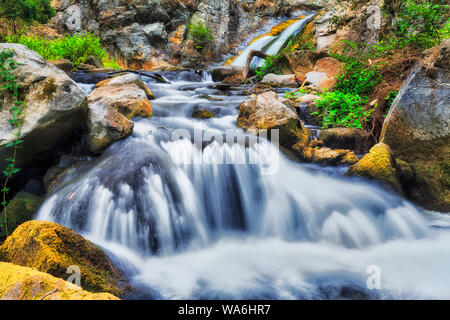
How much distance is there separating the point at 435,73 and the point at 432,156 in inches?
49.0

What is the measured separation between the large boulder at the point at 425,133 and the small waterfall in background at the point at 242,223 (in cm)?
35

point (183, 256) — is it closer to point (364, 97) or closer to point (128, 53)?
point (364, 97)

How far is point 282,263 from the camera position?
103 inches

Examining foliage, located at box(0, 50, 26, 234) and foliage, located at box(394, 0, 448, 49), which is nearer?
foliage, located at box(0, 50, 26, 234)

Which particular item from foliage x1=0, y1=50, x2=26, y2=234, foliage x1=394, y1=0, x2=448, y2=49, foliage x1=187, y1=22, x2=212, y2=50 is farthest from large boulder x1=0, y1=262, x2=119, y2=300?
foliage x1=187, y1=22, x2=212, y2=50

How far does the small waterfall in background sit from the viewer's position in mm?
2287

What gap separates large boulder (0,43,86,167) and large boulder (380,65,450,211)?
4.82 meters

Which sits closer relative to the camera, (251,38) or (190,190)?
(190,190)

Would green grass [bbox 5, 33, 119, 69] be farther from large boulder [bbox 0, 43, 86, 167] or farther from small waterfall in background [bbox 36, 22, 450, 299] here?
small waterfall in background [bbox 36, 22, 450, 299]

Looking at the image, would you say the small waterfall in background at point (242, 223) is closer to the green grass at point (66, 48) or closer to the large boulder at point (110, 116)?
the large boulder at point (110, 116)

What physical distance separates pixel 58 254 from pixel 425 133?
462 centimetres
